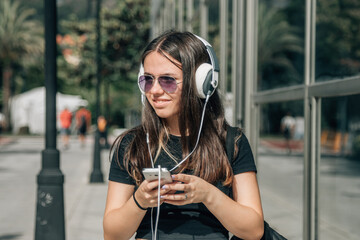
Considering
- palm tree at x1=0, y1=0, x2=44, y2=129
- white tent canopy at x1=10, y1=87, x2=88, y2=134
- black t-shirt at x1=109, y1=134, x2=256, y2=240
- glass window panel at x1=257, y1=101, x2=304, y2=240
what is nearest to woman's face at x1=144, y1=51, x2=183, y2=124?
black t-shirt at x1=109, y1=134, x2=256, y2=240

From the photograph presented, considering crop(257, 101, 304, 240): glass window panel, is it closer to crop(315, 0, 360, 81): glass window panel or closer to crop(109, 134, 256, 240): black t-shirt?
crop(315, 0, 360, 81): glass window panel

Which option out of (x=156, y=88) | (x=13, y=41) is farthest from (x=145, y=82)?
(x=13, y=41)

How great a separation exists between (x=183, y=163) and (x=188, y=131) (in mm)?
140

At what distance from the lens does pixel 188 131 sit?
7.59 ft

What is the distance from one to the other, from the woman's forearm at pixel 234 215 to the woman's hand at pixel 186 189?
4 centimetres

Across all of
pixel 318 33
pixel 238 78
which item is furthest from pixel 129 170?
pixel 238 78

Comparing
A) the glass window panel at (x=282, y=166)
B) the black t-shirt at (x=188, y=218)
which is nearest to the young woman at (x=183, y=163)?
the black t-shirt at (x=188, y=218)

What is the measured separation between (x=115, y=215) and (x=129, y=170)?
180 mm

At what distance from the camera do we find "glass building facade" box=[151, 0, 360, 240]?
324 cm

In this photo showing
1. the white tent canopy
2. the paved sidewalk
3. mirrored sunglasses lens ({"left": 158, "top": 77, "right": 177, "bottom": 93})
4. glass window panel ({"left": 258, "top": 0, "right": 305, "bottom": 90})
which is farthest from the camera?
the white tent canopy

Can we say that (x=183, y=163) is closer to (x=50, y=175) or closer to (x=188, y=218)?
(x=188, y=218)

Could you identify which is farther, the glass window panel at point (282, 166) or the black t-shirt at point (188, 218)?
the glass window panel at point (282, 166)

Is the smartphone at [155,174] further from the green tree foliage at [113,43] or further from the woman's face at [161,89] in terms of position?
the green tree foliage at [113,43]

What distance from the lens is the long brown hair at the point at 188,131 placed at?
2217 millimetres
